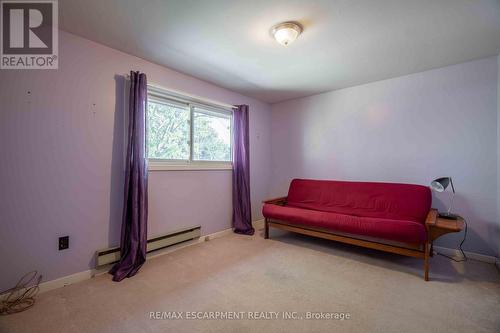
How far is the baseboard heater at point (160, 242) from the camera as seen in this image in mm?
2125

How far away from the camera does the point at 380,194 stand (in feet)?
9.55

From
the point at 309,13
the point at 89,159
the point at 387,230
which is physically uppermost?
the point at 309,13

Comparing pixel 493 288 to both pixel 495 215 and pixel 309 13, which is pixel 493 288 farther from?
pixel 309 13

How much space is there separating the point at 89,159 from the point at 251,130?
253 cm

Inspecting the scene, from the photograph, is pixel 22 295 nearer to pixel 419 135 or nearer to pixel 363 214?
pixel 363 214

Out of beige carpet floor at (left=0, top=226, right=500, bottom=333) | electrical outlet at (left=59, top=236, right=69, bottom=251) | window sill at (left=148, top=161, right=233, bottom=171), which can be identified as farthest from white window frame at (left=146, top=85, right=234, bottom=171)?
beige carpet floor at (left=0, top=226, right=500, bottom=333)

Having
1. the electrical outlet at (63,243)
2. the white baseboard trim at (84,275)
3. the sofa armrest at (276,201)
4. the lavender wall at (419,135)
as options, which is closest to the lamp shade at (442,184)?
the lavender wall at (419,135)

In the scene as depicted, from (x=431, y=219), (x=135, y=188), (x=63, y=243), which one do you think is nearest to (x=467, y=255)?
(x=431, y=219)

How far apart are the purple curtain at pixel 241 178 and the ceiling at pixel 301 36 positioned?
0.85 m

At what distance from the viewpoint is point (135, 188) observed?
221cm

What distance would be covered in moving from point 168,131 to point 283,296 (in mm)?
2259

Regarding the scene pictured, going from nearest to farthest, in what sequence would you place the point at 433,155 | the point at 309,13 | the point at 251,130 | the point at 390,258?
the point at 309,13 < the point at 390,258 < the point at 433,155 < the point at 251,130

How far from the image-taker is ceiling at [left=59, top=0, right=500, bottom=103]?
1.68m

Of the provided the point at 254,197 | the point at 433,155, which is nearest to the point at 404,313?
the point at 433,155
